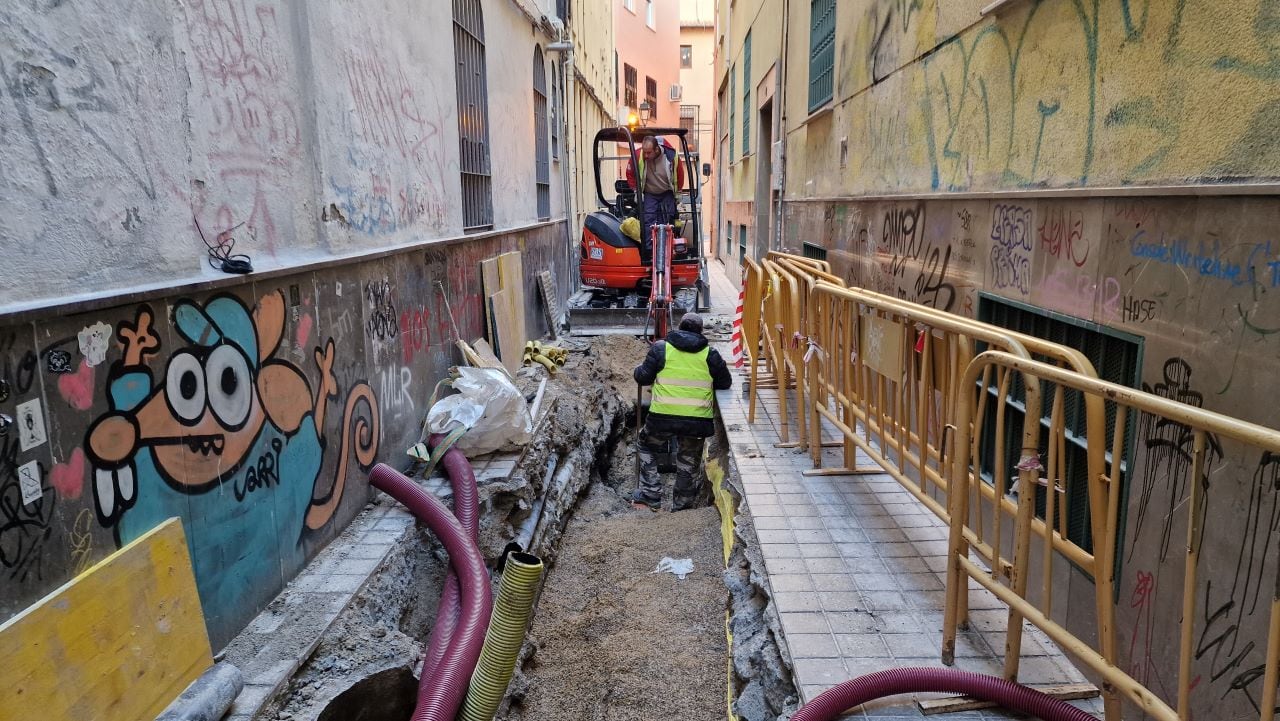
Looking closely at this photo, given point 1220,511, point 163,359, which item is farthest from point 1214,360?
point 163,359

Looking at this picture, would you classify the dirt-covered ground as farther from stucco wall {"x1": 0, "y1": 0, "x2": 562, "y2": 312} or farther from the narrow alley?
stucco wall {"x1": 0, "y1": 0, "x2": 562, "y2": 312}

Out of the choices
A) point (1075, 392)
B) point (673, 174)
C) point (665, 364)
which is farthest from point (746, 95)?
point (1075, 392)

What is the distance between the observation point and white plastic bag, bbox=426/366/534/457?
6.24 meters

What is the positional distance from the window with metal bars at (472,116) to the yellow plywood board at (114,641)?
5522mm

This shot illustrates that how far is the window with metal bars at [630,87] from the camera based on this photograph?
33.3m

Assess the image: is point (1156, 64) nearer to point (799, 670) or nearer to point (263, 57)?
point (799, 670)

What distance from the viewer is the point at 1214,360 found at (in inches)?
98.9

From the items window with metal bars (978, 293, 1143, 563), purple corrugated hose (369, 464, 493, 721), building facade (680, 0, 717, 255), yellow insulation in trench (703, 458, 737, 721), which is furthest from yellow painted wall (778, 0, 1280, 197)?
building facade (680, 0, 717, 255)

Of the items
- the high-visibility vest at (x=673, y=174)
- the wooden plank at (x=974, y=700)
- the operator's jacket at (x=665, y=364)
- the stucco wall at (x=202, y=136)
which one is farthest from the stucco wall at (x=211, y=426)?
the high-visibility vest at (x=673, y=174)

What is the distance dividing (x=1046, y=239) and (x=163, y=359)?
4.02 metres

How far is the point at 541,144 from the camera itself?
13.8 meters

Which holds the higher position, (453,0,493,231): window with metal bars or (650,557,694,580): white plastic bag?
(453,0,493,231): window with metal bars

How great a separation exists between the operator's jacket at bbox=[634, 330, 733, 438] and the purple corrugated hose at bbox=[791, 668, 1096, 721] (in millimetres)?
4282

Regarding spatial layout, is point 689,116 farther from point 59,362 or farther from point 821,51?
point 59,362
